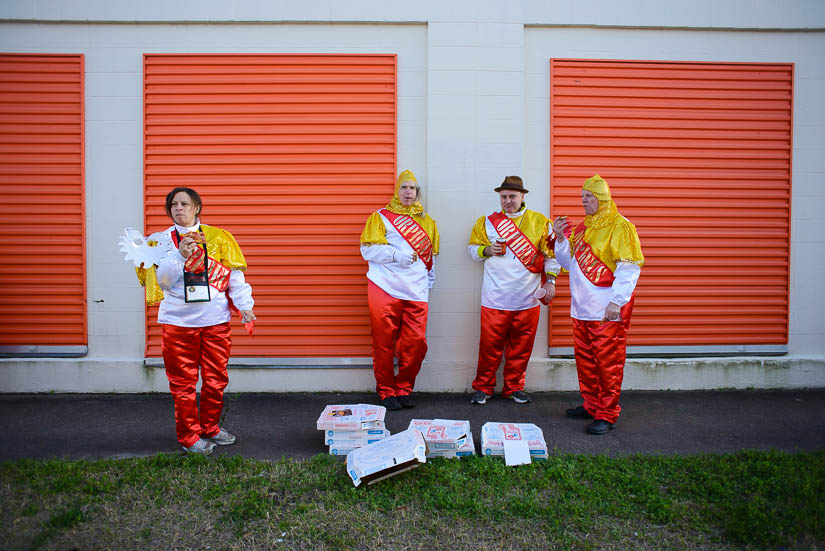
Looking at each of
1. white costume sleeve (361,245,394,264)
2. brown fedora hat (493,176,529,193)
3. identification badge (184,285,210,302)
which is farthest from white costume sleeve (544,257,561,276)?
identification badge (184,285,210,302)

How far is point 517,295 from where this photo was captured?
17.1 ft

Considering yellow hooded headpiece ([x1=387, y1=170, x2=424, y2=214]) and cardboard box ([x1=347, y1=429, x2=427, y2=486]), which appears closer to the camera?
cardboard box ([x1=347, y1=429, x2=427, y2=486])

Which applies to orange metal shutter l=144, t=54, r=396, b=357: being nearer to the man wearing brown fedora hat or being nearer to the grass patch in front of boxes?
the man wearing brown fedora hat

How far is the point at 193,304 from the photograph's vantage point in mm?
3889

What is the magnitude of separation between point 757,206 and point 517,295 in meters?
2.89

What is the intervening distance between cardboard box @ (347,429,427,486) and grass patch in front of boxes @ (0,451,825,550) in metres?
0.08

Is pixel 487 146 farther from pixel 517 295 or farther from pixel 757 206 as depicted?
pixel 757 206

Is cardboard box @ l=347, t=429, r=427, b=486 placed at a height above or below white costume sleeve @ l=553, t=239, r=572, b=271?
below

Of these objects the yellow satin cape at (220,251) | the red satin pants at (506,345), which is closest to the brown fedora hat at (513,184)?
the red satin pants at (506,345)

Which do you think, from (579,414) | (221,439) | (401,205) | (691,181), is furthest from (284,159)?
(691,181)

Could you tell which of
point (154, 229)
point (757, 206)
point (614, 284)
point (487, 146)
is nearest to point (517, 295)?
point (614, 284)

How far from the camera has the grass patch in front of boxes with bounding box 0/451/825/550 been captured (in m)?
2.96

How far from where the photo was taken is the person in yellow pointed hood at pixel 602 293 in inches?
172

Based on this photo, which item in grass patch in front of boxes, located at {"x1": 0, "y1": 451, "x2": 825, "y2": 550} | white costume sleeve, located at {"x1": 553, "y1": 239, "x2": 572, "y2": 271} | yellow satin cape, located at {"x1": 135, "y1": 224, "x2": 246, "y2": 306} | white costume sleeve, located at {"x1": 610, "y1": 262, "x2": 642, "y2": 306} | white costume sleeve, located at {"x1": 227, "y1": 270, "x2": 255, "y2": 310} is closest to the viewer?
grass patch in front of boxes, located at {"x1": 0, "y1": 451, "x2": 825, "y2": 550}
